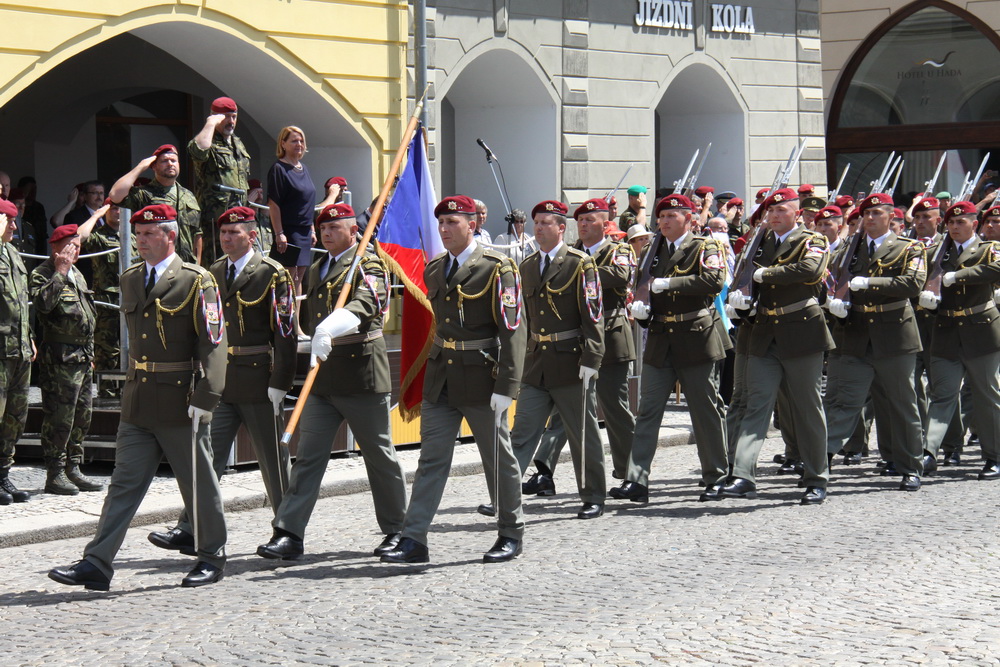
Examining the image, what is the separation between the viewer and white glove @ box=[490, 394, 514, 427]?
25.8 feet

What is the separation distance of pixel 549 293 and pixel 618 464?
147 cm

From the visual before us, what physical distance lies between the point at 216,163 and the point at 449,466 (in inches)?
174

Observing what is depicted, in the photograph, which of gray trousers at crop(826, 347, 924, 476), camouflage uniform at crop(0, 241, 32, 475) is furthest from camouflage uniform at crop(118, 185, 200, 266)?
gray trousers at crop(826, 347, 924, 476)

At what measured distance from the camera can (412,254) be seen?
8844 mm

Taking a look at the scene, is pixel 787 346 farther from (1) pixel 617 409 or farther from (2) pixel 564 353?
(2) pixel 564 353

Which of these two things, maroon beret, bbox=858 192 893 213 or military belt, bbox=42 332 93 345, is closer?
military belt, bbox=42 332 93 345

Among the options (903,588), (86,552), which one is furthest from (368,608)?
(903,588)

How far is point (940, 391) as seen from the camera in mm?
11242

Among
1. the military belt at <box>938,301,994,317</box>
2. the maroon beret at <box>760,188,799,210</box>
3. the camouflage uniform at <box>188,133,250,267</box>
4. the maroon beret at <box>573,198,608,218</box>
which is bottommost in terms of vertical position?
the military belt at <box>938,301,994,317</box>

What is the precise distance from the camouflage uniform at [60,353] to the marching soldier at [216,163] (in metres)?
1.85

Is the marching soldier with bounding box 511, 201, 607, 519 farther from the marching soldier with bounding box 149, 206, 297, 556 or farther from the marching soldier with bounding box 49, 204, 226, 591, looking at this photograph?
the marching soldier with bounding box 49, 204, 226, 591

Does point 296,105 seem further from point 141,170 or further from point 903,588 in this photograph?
point 903,588

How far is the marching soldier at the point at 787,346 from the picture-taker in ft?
31.9

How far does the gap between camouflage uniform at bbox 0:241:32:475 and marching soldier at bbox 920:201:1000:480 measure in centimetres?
605
